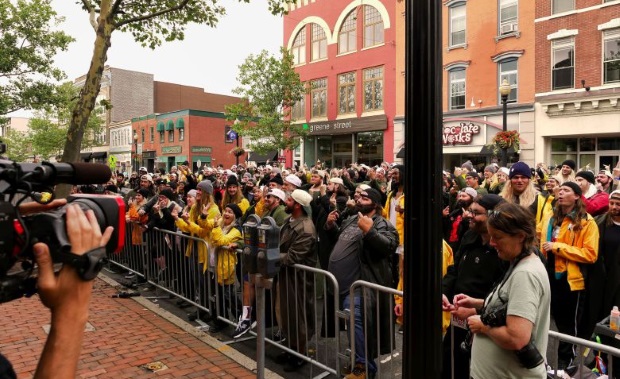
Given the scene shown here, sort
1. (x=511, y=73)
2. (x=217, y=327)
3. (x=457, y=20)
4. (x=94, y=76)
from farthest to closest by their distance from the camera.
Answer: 1. (x=457, y=20)
2. (x=511, y=73)
3. (x=94, y=76)
4. (x=217, y=327)

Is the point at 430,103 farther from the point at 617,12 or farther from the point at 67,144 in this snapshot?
the point at 617,12

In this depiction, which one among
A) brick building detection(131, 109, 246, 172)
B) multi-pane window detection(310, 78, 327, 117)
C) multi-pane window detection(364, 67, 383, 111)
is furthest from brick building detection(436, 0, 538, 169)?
brick building detection(131, 109, 246, 172)

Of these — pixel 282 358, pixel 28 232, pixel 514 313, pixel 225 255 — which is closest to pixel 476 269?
pixel 514 313

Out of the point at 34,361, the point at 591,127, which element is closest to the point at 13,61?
the point at 34,361

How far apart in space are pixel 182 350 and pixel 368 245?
2570 mm

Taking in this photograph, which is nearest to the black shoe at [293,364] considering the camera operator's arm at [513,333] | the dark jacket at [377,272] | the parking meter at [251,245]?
the dark jacket at [377,272]

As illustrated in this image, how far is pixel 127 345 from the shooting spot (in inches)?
218

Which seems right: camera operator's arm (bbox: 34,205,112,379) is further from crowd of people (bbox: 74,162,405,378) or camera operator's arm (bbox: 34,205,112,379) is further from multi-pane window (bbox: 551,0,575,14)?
multi-pane window (bbox: 551,0,575,14)

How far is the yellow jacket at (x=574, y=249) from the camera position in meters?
4.71

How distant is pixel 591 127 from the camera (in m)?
19.6

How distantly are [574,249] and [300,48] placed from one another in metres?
30.2

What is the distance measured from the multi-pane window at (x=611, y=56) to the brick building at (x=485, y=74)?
289 cm

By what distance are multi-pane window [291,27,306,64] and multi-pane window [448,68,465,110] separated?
11.7m

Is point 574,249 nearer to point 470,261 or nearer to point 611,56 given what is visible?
point 470,261
